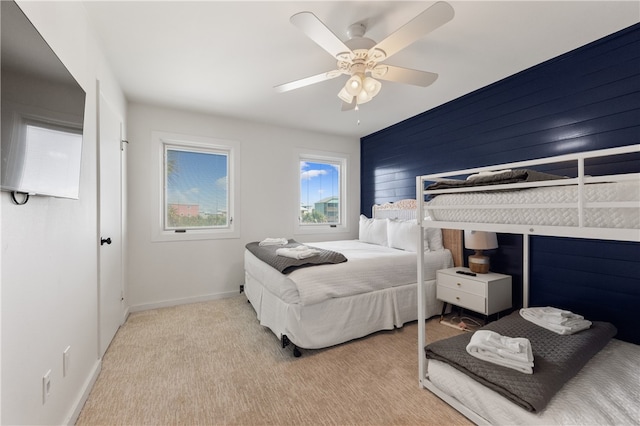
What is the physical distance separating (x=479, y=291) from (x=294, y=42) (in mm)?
2765

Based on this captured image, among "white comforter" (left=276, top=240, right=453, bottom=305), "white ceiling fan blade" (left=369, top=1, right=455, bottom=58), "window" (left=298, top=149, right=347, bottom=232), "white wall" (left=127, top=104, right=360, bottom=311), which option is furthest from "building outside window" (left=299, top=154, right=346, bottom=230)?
"white ceiling fan blade" (left=369, top=1, right=455, bottom=58)

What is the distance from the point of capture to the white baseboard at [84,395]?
1550 mm

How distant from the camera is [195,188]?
3857 millimetres

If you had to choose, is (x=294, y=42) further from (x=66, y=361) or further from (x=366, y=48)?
(x=66, y=361)

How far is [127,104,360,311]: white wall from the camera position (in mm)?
3385

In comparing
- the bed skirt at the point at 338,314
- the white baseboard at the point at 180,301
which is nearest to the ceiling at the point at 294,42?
the bed skirt at the point at 338,314

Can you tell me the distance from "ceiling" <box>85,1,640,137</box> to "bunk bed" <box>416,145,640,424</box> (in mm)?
1121

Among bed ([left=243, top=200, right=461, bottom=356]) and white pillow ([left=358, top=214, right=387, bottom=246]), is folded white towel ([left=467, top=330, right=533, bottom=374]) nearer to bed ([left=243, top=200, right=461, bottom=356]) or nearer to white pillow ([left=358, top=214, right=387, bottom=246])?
bed ([left=243, top=200, right=461, bottom=356])

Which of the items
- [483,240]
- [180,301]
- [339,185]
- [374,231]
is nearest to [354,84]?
[483,240]

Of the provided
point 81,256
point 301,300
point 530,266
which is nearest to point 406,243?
point 530,266

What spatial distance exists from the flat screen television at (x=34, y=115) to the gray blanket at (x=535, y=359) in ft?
7.73

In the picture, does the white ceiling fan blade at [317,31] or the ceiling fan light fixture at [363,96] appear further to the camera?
the ceiling fan light fixture at [363,96]

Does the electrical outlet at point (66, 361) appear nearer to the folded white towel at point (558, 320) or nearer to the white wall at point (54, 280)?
the white wall at point (54, 280)

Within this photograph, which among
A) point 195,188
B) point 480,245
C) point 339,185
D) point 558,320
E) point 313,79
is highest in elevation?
point 313,79
